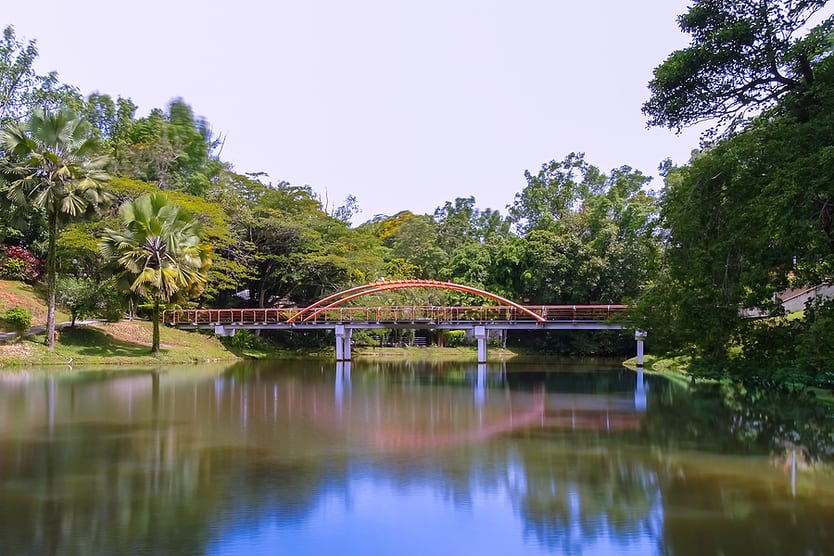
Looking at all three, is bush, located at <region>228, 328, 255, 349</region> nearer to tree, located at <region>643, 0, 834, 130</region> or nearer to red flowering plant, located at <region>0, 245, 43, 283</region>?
red flowering plant, located at <region>0, 245, 43, 283</region>

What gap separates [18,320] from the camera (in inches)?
1096

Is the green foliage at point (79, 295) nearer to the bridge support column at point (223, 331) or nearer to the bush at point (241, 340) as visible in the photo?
the bridge support column at point (223, 331)

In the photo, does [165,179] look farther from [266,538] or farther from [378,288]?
[266,538]

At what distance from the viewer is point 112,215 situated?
36.7 m

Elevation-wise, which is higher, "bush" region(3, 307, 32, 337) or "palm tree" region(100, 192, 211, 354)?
"palm tree" region(100, 192, 211, 354)

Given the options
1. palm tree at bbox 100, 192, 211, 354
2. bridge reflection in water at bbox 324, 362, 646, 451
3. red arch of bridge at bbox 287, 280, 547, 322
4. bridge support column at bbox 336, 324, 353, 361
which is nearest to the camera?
bridge reflection in water at bbox 324, 362, 646, 451

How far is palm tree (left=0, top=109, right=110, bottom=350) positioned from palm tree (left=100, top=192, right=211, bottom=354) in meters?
1.95

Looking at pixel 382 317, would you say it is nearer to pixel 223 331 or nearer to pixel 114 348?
pixel 223 331

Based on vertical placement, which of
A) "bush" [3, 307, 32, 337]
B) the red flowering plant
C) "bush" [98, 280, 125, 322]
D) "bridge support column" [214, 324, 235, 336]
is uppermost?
the red flowering plant

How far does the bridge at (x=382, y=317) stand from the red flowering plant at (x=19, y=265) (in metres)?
6.79

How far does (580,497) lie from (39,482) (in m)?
6.77

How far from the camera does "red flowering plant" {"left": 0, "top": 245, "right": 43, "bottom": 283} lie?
35312 millimetres

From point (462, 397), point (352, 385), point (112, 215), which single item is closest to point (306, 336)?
point (112, 215)

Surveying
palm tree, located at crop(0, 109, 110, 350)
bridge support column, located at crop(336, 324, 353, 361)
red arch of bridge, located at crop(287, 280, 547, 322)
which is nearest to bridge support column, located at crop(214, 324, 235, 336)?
red arch of bridge, located at crop(287, 280, 547, 322)
